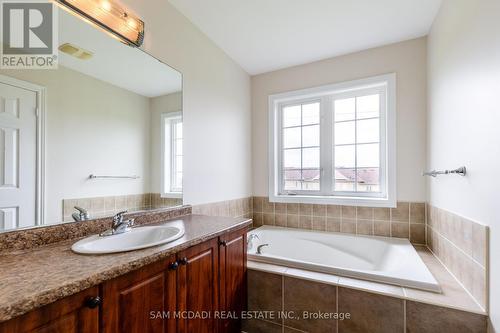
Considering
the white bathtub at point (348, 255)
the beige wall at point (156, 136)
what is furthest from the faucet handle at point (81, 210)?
the white bathtub at point (348, 255)

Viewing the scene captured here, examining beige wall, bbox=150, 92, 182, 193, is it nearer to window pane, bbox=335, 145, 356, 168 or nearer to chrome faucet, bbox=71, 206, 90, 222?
chrome faucet, bbox=71, 206, 90, 222

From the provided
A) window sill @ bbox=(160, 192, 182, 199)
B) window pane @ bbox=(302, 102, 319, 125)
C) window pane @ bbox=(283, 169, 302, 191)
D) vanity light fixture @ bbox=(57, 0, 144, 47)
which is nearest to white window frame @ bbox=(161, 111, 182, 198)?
window sill @ bbox=(160, 192, 182, 199)

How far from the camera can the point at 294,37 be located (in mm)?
2172

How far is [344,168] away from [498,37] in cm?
162

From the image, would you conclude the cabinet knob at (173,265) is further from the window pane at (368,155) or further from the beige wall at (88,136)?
the window pane at (368,155)

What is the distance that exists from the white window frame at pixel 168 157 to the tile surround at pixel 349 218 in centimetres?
134

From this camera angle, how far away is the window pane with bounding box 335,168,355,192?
2.51 m

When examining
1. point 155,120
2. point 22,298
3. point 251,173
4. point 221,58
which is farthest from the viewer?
point 251,173

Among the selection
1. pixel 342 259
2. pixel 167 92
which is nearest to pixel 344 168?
pixel 342 259

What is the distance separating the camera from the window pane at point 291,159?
2.79 metres

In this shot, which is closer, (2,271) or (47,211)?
(2,271)

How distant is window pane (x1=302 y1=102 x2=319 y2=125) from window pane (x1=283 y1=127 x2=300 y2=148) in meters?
0.14

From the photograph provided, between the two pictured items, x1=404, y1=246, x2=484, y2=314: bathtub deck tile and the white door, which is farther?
x1=404, y1=246, x2=484, y2=314: bathtub deck tile

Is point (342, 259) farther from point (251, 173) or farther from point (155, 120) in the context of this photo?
point (155, 120)
